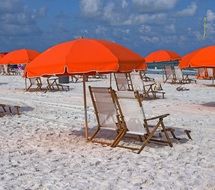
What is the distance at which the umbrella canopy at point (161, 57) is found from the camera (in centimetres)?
2442

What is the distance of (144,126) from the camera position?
22.3 ft

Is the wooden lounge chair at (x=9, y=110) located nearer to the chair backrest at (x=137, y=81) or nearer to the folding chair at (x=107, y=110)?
the folding chair at (x=107, y=110)

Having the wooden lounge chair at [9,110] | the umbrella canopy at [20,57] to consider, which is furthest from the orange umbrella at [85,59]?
the umbrella canopy at [20,57]

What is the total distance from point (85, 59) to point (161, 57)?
18.4 metres

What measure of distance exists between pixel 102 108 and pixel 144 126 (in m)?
0.76

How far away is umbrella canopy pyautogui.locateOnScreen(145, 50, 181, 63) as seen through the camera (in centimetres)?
2442

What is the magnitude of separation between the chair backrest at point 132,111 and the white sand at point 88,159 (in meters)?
0.34

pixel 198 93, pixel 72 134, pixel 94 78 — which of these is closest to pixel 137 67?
pixel 72 134

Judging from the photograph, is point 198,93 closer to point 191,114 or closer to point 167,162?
point 191,114

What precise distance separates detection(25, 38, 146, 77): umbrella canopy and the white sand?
119cm

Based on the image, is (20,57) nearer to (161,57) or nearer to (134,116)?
(161,57)

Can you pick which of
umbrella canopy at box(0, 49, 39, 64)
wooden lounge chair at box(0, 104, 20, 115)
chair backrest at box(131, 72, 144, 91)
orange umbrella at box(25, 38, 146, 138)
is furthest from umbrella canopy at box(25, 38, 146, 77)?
umbrella canopy at box(0, 49, 39, 64)

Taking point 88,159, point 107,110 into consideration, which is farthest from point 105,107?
point 88,159

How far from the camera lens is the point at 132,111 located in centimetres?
685
